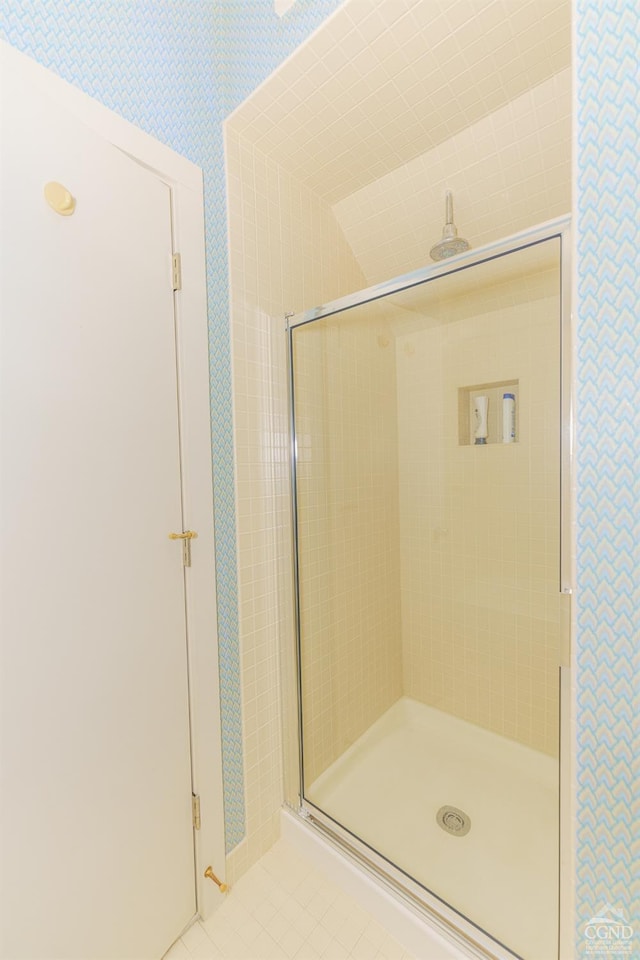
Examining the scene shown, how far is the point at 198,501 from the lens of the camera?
101 cm

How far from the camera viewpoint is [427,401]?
1.67 meters

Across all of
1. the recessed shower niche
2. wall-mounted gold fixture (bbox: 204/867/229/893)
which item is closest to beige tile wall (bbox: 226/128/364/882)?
wall-mounted gold fixture (bbox: 204/867/229/893)

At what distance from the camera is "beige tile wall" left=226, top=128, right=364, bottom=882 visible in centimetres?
113

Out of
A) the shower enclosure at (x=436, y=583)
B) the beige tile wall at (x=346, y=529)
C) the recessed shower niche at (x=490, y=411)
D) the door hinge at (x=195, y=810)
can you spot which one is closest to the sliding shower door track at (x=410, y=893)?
the shower enclosure at (x=436, y=583)

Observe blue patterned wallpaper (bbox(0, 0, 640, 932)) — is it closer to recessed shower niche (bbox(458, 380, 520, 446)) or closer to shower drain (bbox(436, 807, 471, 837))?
shower drain (bbox(436, 807, 471, 837))

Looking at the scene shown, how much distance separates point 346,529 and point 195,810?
960 mm

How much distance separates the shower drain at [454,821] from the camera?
125cm

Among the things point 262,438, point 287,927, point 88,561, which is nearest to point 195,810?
point 287,927

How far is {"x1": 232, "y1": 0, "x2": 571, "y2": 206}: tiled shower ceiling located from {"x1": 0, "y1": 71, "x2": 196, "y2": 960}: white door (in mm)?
473

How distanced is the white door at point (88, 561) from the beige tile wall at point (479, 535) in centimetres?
109

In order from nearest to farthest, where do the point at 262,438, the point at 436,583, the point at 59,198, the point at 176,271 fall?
the point at 59,198, the point at 176,271, the point at 262,438, the point at 436,583

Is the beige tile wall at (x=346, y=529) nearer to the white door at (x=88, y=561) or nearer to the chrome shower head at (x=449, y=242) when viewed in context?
the chrome shower head at (x=449, y=242)

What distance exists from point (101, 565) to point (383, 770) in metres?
1.36

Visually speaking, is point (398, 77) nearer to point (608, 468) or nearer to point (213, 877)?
point (608, 468)
